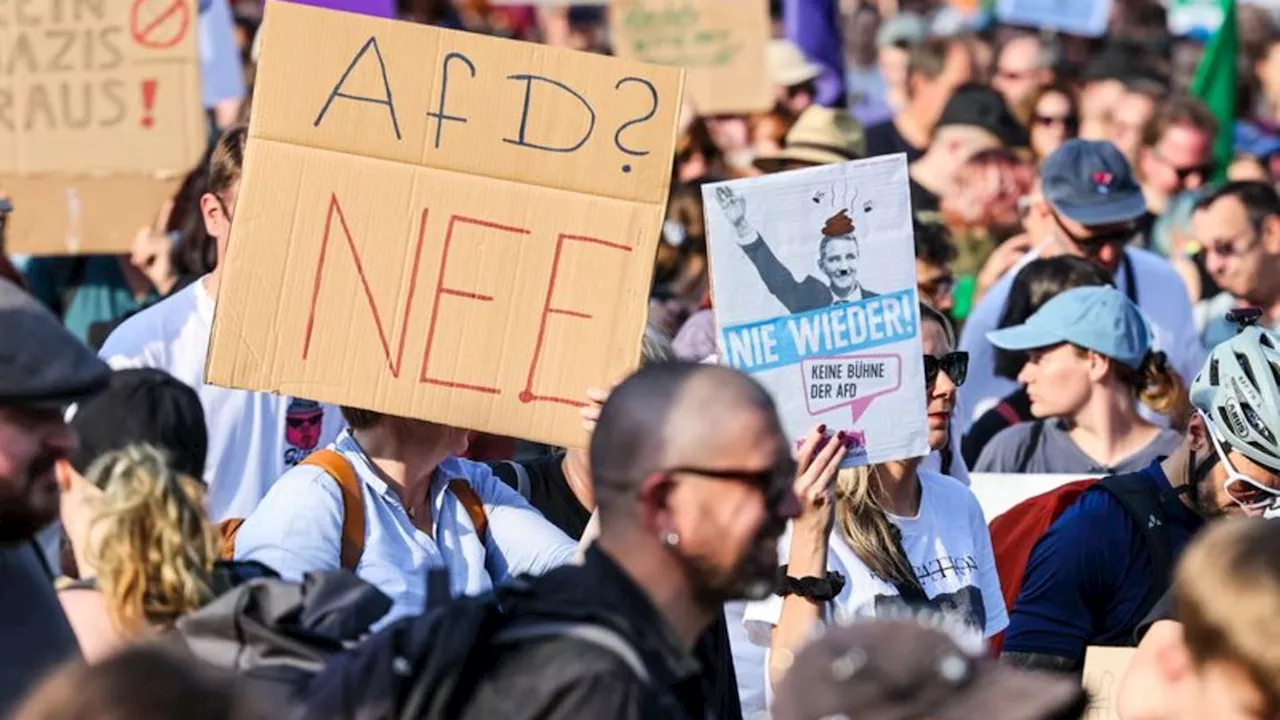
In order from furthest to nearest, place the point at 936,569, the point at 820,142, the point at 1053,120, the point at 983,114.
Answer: the point at 1053,120, the point at 983,114, the point at 820,142, the point at 936,569

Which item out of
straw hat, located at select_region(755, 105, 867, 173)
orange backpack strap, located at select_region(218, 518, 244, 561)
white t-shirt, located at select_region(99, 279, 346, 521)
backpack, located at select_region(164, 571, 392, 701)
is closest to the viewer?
backpack, located at select_region(164, 571, 392, 701)

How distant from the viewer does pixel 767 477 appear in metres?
3.31

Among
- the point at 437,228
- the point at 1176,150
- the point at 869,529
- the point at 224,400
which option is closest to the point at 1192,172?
the point at 1176,150

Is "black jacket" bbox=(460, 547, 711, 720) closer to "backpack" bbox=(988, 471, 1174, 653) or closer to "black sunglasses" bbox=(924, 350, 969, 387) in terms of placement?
"backpack" bbox=(988, 471, 1174, 653)

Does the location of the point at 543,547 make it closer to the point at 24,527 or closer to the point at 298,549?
the point at 298,549

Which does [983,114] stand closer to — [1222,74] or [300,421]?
[1222,74]

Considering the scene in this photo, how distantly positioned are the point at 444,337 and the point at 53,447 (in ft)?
4.27

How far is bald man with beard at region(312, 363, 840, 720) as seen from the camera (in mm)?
3162

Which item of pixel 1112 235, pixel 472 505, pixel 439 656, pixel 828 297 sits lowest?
pixel 472 505

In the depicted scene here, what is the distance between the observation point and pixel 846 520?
521 centimetres

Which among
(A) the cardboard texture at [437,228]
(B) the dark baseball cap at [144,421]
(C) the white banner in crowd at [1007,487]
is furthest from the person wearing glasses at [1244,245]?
(B) the dark baseball cap at [144,421]

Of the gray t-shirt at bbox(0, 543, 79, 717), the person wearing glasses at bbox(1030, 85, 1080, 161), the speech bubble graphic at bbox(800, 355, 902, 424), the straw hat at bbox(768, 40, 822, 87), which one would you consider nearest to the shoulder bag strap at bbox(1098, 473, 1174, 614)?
the speech bubble graphic at bbox(800, 355, 902, 424)

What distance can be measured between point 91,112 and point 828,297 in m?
3.12

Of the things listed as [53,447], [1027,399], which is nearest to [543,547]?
[53,447]
